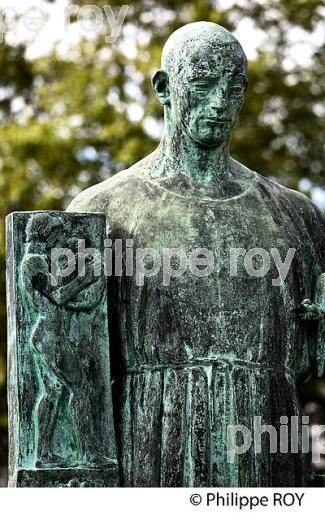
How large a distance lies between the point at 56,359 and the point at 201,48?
2057 millimetres

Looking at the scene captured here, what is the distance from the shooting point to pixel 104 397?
12.2 meters

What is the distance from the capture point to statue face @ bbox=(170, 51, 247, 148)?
40.4 feet

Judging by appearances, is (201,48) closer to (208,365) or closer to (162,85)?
(162,85)

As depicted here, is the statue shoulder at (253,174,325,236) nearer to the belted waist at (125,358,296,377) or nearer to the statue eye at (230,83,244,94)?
the statue eye at (230,83,244,94)

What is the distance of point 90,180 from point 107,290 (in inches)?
687

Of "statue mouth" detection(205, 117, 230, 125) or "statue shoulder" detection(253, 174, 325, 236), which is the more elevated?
"statue mouth" detection(205, 117, 230, 125)

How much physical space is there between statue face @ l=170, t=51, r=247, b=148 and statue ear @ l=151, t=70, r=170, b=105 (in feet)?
0.41

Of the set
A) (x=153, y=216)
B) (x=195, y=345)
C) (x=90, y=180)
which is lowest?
(x=195, y=345)

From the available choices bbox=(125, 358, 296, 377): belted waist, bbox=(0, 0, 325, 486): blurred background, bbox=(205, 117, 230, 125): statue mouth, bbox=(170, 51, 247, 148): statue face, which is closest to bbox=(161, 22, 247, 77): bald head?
bbox=(170, 51, 247, 148): statue face

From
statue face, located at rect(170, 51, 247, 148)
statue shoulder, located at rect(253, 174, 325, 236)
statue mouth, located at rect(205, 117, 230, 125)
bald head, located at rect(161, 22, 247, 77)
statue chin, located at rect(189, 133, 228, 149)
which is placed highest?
bald head, located at rect(161, 22, 247, 77)

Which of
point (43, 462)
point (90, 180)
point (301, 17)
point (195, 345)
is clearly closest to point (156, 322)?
point (195, 345)

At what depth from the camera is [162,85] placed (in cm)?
1261
